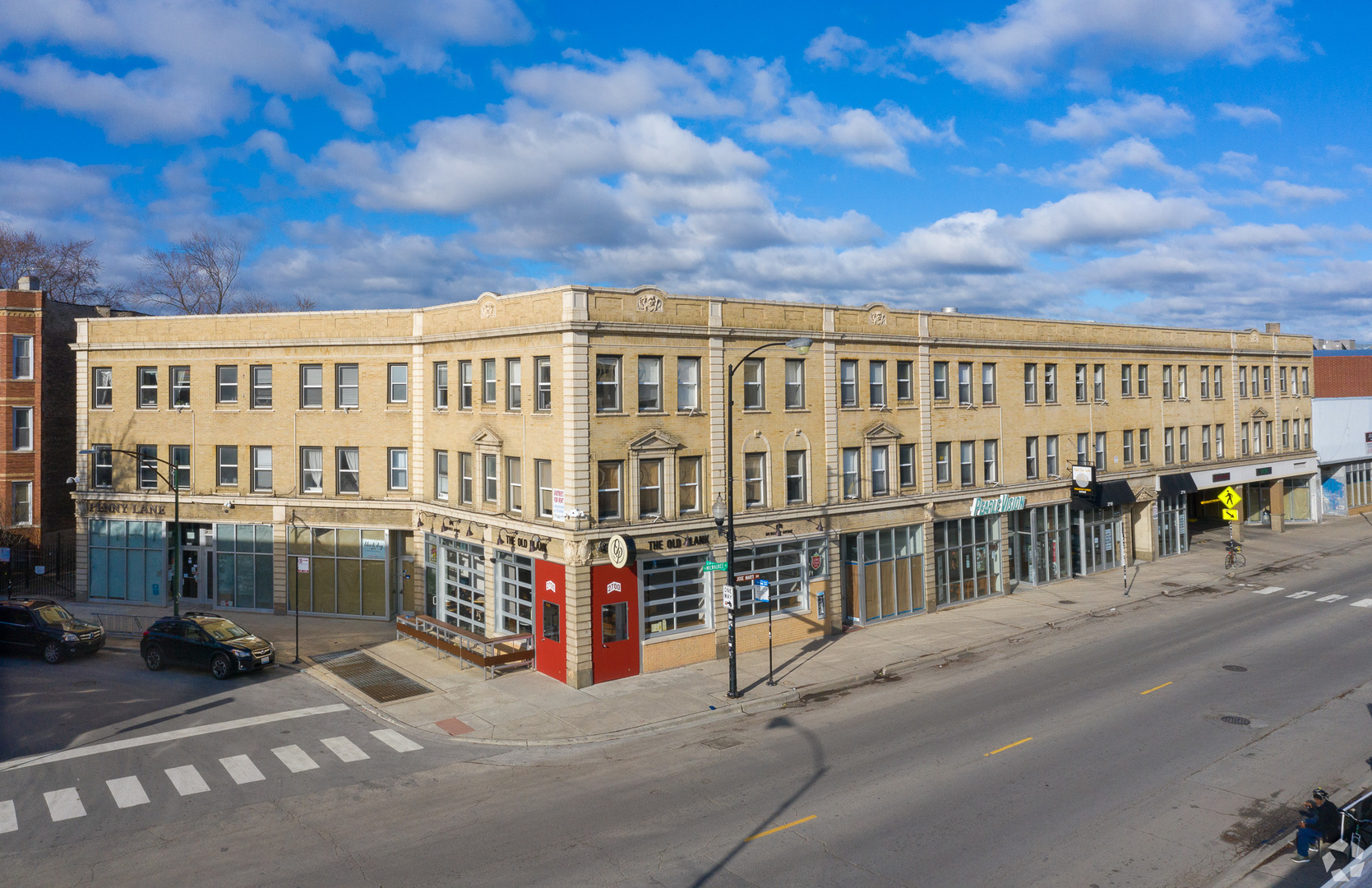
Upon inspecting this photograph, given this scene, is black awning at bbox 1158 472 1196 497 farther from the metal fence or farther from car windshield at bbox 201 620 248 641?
the metal fence

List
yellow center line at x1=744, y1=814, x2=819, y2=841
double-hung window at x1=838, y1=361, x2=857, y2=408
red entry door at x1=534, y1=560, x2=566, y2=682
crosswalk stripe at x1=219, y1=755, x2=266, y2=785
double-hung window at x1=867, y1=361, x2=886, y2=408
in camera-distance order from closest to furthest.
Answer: yellow center line at x1=744, y1=814, x2=819, y2=841 < crosswalk stripe at x1=219, y1=755, x2=266, y2=785 < red entry door at x1=534, y1=560, x2=566, y2=682 < double-hung window at x1=838, y1=361, x2=857, y2=408 < double-hung window at x1=867, y1=361, x2=886, y2=408

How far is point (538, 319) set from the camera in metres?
25.6

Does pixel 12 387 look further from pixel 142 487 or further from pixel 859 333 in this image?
pixel 859 333

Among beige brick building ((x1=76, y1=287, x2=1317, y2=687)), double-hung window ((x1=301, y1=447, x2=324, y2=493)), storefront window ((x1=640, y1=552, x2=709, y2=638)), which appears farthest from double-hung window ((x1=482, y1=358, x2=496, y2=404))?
double-hung window ((x1=301, y1=447, x2=324, y2=493))

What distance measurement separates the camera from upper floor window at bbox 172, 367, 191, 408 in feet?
116

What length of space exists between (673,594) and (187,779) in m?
13.3

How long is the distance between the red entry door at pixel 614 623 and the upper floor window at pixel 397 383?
1315 cm

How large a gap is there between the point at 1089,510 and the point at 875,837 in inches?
1217

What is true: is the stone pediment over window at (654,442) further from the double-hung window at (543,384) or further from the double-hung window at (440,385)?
the double-hung window at (440,385)

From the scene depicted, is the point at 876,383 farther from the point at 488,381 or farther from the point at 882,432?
the point at 488,381

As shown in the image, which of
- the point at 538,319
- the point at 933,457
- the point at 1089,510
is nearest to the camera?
the point at 538,319

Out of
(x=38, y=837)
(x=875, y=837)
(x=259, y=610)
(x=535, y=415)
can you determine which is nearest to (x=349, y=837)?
(x=38, y=837)

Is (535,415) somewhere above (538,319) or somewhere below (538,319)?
below

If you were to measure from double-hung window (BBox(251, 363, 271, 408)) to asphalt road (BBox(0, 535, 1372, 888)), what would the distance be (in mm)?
14783
